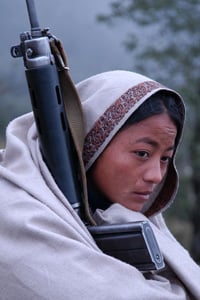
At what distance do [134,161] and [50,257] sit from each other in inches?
17.8

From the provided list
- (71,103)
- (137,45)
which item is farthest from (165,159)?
(137,45)

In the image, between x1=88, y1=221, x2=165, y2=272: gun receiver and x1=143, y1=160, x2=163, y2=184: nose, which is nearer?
x1=88, y1=221, x2=165, y2=272: gun receiver

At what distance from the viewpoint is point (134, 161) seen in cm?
223

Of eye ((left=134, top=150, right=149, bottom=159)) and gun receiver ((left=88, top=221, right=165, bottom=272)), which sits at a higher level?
eye ((left=134, top=150, right=149, bottom=159))

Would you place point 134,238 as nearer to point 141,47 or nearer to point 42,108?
point 42,108

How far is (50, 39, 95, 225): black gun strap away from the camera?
222cm

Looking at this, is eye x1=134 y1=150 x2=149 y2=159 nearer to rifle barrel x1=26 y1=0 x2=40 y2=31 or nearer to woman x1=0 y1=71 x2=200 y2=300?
woman x1=0 y1=71 x2=200 y2=300

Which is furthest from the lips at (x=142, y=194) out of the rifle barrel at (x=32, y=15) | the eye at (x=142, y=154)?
the rifle barrel at (x=32, y=15)

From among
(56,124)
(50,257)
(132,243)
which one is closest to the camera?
(50,257)

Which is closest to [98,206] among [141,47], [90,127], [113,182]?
[113,182]

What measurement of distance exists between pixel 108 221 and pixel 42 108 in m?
0.38

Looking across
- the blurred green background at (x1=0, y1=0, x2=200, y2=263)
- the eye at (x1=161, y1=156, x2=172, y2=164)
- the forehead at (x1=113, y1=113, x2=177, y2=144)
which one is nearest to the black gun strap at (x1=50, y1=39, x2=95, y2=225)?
the forehead at (x1=113, y1=113, x2=177, y2=144)

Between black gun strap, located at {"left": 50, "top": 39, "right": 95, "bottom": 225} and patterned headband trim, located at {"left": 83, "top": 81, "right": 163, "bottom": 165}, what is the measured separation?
30 millimetres

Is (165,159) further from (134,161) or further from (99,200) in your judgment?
(99,200)
